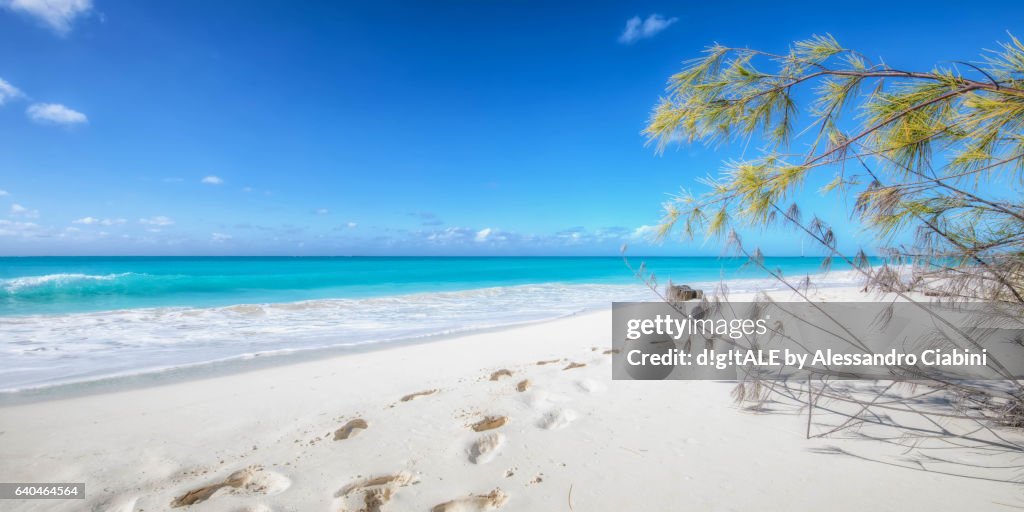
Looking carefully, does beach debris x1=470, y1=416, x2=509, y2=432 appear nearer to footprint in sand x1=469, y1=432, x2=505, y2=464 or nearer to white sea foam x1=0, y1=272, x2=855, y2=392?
footprint in sand x1=469, y1=432, x2=505, y2=464

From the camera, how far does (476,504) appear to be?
76.4 inches

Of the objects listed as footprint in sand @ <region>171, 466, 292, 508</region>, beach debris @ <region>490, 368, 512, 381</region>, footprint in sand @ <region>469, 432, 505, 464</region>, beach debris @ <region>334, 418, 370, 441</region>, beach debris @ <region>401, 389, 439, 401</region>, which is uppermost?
footprint in sand @ <region>469, 432, 505, 464</region>

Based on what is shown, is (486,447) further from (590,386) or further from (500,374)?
(500,374)

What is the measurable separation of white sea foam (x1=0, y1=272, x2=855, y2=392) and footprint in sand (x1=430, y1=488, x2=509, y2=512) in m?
5.14

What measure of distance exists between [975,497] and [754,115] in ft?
7.17

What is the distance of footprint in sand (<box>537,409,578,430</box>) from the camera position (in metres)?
2.77

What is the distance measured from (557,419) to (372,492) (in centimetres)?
130

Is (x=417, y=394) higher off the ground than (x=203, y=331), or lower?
higher

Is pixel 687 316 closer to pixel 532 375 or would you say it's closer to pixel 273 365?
pixel 532 375

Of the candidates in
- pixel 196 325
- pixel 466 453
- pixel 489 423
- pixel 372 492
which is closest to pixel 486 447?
pixel 466 453

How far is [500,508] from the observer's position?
1893mm

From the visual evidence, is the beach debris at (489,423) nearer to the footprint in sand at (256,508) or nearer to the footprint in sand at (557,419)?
the footprint in sand at (557,419)

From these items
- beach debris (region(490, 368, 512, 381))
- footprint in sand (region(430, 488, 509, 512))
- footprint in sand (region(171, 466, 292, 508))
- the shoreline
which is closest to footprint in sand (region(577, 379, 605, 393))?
beach debris (region(490, 368, 512, 381))

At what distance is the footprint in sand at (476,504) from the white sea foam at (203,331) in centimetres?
514
